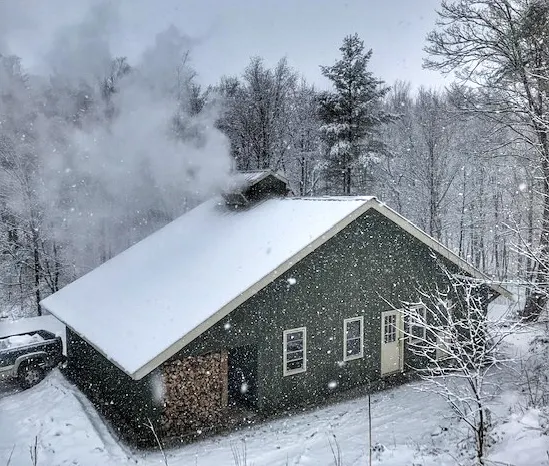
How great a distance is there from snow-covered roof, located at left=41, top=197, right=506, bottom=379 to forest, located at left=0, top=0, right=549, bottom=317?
8.85 feet

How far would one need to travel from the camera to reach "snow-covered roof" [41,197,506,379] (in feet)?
32.3

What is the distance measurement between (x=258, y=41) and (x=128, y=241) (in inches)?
622

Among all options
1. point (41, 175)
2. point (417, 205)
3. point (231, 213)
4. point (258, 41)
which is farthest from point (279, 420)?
point (258, 41)

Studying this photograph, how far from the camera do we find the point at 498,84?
51.2 ft

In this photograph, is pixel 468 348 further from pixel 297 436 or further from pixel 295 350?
pixel 297 436

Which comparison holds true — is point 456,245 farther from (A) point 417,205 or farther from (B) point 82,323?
(B) point 82,323

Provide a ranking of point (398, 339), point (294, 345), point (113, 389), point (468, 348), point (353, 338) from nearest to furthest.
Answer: point (468, 348) → point (113, 389) → point (294, 345) → point (353, 338) → point (398, 339)

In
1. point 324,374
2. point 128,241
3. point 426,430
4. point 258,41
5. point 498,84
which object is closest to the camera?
point 426,430

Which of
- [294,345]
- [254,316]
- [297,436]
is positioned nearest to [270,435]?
[297,436]

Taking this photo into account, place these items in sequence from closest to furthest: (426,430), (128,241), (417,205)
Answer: (426,430) < (128,241) < (417,205)

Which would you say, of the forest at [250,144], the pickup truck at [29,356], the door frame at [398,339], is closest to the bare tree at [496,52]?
the forest at [250,144]

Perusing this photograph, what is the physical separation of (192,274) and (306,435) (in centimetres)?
471

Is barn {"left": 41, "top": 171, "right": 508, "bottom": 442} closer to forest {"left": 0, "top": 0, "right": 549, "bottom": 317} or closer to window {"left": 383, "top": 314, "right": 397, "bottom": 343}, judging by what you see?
window {"left": 383, "top": 314, "right": 397, "bottom": 343}

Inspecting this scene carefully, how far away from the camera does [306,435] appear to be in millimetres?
9953
